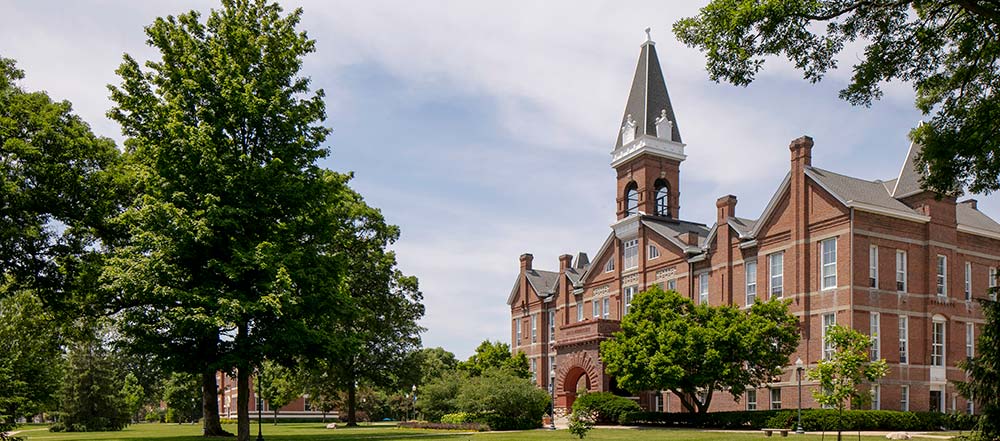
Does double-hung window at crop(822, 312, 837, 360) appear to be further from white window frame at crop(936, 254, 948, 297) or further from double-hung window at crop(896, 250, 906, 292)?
white window frame at crop(936, 254, 948, 297)

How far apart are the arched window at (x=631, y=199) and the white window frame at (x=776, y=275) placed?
14594mm

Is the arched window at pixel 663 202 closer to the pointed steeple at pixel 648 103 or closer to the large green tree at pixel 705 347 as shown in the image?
the pointed steeple at pixel 648 103

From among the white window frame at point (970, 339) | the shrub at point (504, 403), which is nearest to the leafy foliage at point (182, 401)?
the shrub at point (504, 403)

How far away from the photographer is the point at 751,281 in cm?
4625

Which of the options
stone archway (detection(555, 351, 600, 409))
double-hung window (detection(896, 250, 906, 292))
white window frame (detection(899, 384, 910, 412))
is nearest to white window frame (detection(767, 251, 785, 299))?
double-hung window (detection(896, 250, 906, 292))

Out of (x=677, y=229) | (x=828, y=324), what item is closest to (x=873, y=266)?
(x=828, y=324)

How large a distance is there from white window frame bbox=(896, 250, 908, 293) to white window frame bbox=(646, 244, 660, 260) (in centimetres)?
1625

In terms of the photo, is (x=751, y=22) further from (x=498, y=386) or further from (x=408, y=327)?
(x=408, y=327)

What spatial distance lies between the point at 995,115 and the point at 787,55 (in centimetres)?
453

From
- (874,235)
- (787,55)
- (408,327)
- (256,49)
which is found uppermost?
(256,49)

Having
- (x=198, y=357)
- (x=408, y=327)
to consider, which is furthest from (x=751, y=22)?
(x=408, y=327)

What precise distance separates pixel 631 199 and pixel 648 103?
22.6ft

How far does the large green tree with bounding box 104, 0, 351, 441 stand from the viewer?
2692cm

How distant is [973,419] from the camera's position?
66.3 ft
